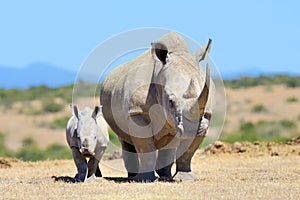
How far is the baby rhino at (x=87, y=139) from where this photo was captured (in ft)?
47.9

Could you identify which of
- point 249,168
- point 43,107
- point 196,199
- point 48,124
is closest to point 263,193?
point 196,199

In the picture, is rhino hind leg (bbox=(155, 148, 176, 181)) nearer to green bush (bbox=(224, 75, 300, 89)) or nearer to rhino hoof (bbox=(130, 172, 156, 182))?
rhino hoof (bbox=(130, 172, 156, 182))

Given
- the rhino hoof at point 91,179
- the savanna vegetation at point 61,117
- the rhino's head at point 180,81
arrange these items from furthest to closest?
the savanna vegetation at point 61,117
the rhino hoof at point 91,179
the rhino's head at point 180,81

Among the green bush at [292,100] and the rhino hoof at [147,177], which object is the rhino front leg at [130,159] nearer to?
the rhino hoof at [147,177]

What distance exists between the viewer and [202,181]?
49.4ft

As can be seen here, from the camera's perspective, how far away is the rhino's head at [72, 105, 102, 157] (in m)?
14.5

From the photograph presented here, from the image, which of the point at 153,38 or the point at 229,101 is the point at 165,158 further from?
the point at 229,101

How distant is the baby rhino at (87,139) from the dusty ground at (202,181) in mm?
311

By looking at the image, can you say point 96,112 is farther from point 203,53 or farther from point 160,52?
point 203,53

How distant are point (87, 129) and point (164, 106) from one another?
134cm

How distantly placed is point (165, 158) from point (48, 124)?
1376 inches

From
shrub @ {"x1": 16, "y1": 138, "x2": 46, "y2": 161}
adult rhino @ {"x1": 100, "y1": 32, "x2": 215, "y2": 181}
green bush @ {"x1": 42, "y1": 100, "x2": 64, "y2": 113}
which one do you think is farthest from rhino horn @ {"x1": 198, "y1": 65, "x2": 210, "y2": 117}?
green bush @ {"x1": 42, "y1": 100, "x2": 64, "y2": 113}

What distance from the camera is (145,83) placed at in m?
15.1

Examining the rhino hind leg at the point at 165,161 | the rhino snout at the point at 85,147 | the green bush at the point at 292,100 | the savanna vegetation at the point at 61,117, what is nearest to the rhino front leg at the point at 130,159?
the rhino hind leg at the point at 165,161
